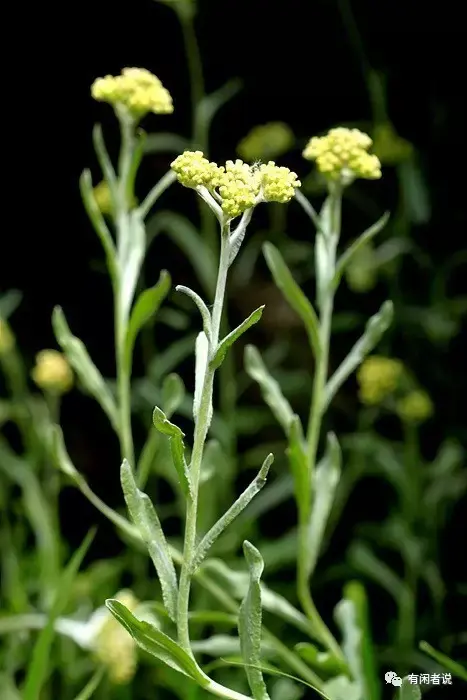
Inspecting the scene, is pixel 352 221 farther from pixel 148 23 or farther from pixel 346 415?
pixel 148 23

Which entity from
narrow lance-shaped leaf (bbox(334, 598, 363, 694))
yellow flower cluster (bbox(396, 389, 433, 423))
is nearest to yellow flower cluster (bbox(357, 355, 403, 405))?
yellow flower cluster (bbox(396, 389, 433, 423))

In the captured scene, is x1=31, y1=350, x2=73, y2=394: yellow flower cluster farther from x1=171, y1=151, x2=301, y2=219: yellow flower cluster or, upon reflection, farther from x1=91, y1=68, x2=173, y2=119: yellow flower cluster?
x1=171, y1=151, x2=301, y2=219: yellow flower cluster

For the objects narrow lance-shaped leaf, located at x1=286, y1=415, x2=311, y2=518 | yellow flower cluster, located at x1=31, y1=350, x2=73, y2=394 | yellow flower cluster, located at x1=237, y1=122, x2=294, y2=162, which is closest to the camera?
narrow lance-shaped leaf, located at x1=286, y1=415, x2=311, y2=518

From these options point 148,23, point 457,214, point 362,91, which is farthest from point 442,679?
point 148,23

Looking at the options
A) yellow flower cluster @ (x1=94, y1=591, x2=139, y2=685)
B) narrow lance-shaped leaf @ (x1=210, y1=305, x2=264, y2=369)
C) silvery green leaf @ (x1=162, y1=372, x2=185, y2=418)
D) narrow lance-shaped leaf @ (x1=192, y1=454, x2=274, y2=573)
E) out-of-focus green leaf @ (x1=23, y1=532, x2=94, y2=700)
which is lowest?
yellow flower cluster @ (x1=94, y1=591, x2=139, y2=685)

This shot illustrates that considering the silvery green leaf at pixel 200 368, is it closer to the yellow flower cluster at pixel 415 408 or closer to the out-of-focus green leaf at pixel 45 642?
the out-of-focus green leaf at pixel 45 642

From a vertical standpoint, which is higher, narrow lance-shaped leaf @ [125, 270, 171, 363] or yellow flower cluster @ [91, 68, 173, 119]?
yellow flower cluster @ [91, 68, 173, 119]

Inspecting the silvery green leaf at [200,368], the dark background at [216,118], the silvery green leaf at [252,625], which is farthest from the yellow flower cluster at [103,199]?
the silvery green leaf at [252,625]

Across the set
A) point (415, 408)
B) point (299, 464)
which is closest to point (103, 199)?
point (415, 408)
